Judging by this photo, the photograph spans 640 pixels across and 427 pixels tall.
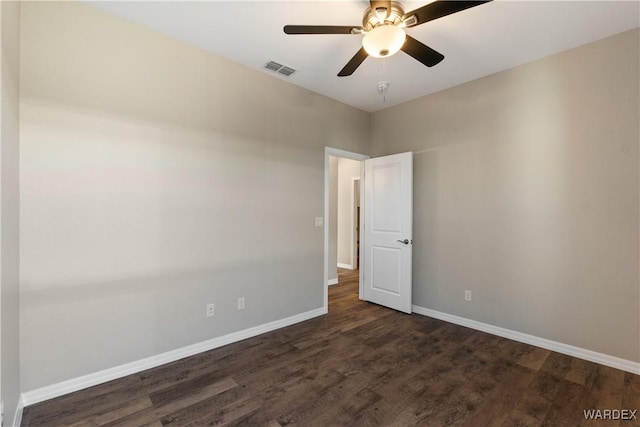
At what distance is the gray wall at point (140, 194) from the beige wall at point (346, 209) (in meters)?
3.42

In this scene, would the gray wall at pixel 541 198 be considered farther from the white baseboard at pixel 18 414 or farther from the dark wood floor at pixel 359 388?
the white baseboard at pixel 18 414

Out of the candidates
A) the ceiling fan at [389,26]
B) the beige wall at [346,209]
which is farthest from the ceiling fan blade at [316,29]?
the beige wall at [346,209]

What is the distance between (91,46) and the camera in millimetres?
2182

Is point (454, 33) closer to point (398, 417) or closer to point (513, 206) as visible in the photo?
point (513, 206)

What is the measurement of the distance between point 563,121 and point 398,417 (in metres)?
2.98

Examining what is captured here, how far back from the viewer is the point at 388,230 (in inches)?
157

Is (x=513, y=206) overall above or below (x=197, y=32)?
below

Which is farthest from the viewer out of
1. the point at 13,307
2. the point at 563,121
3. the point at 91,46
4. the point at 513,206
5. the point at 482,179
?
the point at 482,179

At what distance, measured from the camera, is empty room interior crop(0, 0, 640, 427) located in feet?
6.40

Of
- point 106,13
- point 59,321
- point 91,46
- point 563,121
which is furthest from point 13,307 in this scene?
point 563,121

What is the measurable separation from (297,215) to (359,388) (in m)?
1.94

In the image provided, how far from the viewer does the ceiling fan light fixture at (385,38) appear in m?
1.80

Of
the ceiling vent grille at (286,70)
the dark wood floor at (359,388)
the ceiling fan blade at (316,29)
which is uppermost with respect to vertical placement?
the ceiling vent grille at (286,70)

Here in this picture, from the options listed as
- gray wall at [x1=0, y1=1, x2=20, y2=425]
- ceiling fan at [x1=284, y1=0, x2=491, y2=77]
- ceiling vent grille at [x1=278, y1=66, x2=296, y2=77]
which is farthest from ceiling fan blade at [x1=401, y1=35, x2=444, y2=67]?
gray wall at [x1=0, y1=1, x2=20, y2=425]
